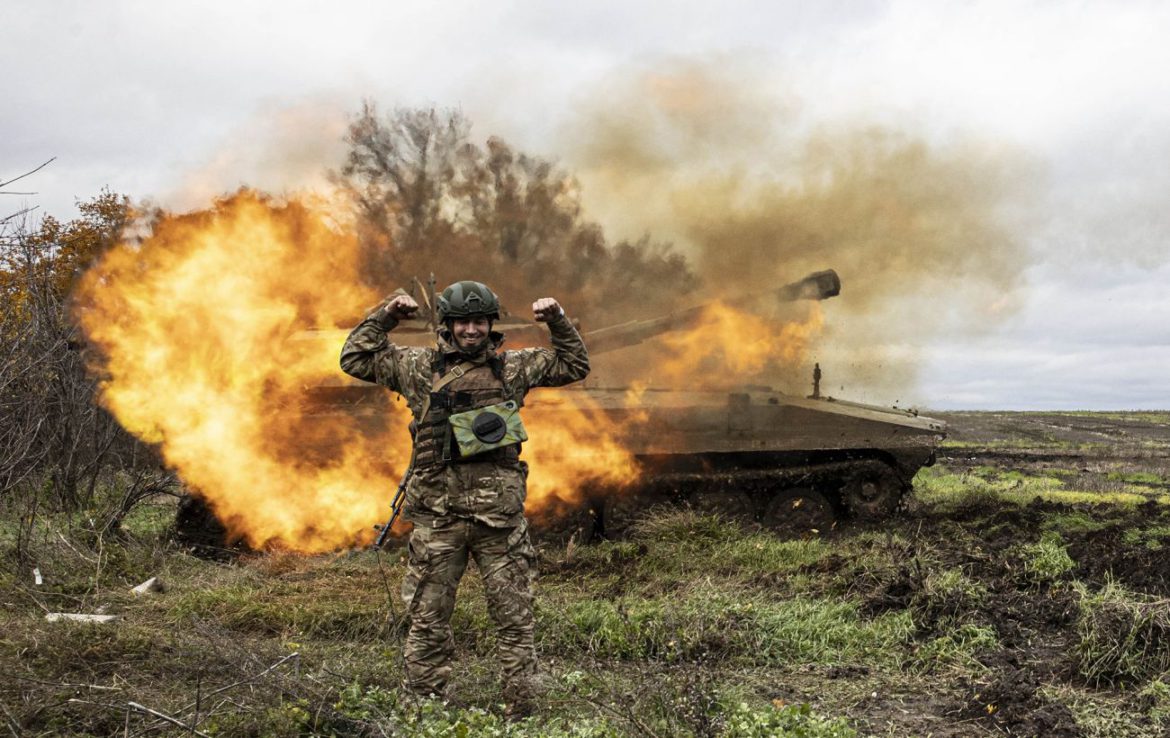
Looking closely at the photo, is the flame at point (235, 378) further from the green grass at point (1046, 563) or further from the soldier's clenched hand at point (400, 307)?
the green grass at point (1046, 563)

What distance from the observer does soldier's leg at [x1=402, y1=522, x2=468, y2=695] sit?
4.83m

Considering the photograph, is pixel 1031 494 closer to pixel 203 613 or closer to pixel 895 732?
pixel 895 732

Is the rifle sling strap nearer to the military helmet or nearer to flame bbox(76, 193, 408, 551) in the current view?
the military helmet

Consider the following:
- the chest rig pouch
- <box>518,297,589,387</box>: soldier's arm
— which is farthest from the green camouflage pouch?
<box>518,297,589,387</box>: soldier's arm

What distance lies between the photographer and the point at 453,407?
5020mm

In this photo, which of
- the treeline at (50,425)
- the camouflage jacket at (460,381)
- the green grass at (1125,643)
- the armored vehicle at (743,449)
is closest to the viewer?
the camouflage jacket at (460,381)

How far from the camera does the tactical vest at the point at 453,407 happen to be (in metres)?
4.98

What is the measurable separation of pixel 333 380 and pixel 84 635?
17.8 ft

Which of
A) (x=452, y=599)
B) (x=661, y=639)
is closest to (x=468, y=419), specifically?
(x=452, y=599)

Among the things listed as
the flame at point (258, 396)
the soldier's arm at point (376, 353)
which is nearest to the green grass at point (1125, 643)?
the soldier's arm at point (376, 353)

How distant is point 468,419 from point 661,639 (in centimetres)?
215

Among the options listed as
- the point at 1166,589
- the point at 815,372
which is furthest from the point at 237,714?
the point at 815,372

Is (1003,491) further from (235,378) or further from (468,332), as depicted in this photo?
(468,332)

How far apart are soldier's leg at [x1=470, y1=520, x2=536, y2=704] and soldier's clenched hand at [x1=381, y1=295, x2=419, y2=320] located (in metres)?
1.22
